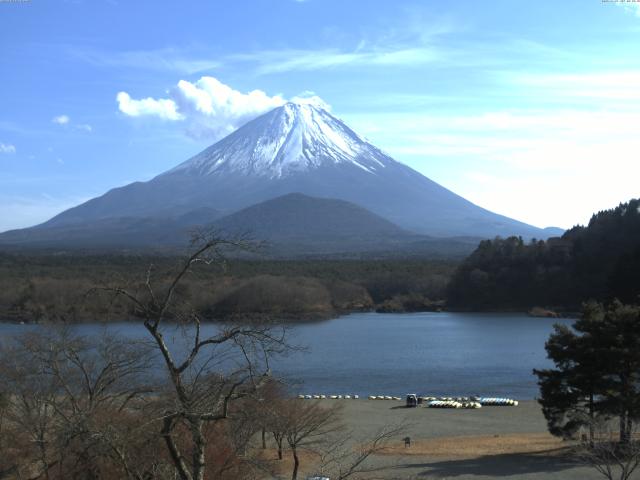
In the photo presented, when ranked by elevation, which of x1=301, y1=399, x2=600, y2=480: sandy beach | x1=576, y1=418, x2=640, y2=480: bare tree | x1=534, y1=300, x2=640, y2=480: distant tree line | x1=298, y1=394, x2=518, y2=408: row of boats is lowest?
x1=298, y1=394, x2=518, y2=408: row of boats

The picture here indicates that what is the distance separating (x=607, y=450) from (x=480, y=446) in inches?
184

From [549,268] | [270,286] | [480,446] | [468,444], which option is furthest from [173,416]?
[549,268]

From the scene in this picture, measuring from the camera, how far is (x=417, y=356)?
30.2 meters

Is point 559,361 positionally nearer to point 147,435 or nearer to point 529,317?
point 147,435

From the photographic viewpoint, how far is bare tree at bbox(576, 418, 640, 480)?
10.2 m

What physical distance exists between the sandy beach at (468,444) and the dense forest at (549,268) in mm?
29957

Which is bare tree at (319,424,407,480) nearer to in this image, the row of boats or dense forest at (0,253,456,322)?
the row of boats

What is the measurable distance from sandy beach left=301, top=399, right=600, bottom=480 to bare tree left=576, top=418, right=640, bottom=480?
0.33 m

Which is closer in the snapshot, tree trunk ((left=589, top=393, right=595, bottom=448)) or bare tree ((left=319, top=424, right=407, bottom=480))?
bare tree ((left=319, top=424, right=407, bottom=480))

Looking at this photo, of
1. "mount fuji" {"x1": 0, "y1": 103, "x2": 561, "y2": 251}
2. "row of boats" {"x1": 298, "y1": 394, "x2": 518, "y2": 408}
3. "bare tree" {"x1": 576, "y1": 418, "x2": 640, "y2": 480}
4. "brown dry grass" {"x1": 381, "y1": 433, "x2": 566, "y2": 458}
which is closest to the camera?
"bare tree" {"x1": 576, "y1": 418, "x2": 640, "y2": 480}

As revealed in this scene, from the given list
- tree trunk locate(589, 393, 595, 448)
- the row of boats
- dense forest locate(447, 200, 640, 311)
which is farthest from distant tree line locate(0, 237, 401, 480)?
dense forest locate(447, 200, 640, 311)

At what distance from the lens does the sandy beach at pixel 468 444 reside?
1206 cm

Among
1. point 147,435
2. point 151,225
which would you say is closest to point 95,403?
point 147,435

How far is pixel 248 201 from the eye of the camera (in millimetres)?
129750
